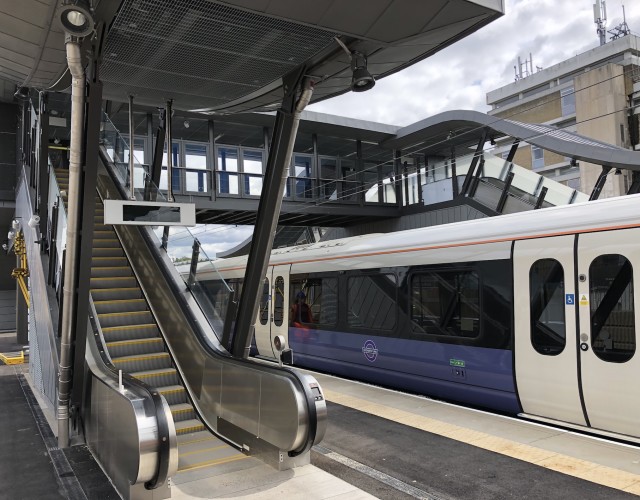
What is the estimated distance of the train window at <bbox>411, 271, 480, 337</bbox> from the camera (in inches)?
295

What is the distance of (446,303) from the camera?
26.1 ft

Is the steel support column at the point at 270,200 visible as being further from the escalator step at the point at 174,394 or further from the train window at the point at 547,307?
the train window at the point at 547,307

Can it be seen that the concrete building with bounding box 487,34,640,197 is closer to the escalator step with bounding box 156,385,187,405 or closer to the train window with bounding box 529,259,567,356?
the train window with bounding box 529,259,567,356

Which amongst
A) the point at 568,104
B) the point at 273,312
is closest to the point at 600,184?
the point at 273,312

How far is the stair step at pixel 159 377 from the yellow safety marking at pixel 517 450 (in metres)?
2.43

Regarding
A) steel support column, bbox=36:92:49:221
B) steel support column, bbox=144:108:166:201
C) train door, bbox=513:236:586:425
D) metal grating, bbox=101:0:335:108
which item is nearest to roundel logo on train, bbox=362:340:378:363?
train door, bbox=513:236:586:425

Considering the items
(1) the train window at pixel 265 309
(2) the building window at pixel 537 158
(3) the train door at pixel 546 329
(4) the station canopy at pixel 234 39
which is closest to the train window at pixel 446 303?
(3) the train door at pixel 546 329

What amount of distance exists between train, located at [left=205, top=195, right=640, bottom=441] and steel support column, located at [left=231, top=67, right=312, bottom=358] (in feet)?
3.59

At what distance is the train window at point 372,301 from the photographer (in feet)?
29.7

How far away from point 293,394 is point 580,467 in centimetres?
271

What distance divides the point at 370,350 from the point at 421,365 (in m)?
1.30

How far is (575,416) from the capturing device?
241 inches

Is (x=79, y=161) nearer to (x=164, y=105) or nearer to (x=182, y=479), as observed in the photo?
(x=164, y=105)

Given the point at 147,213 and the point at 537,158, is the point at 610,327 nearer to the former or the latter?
the point at 147,213
